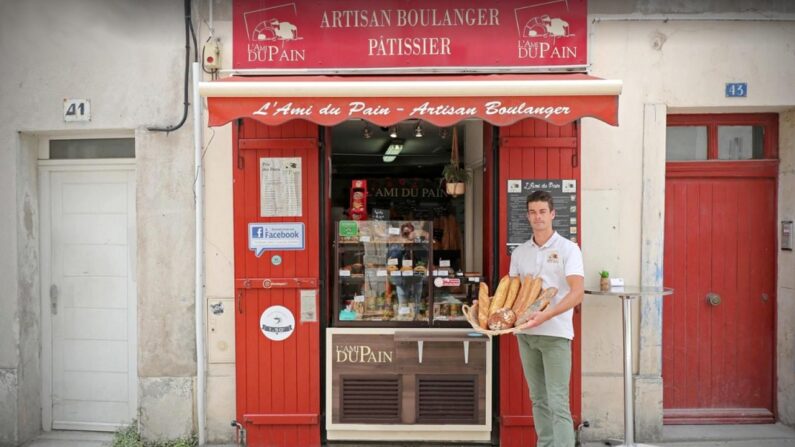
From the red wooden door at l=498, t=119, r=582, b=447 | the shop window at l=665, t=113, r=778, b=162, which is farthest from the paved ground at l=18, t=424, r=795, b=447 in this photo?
the shop window at l=665, t=113, r=778, b=162

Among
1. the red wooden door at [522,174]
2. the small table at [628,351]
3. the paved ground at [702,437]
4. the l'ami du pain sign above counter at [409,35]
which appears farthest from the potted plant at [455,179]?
the paved ground at [702,437]

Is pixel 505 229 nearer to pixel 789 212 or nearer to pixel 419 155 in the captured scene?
pixel 789 212

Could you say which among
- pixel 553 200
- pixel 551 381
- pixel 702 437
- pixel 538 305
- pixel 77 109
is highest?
pixel 77 109

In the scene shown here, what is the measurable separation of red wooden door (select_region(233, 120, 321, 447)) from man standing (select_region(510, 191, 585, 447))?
68.3 inches

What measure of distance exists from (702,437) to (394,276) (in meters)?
2.90

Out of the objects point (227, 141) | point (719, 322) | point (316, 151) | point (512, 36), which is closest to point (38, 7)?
point (227, 141)

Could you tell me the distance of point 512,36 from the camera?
4746 millimetres

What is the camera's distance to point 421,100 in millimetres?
4027

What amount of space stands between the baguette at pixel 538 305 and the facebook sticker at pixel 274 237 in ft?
6.16

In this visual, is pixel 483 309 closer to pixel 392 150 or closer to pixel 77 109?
pixel 77 109

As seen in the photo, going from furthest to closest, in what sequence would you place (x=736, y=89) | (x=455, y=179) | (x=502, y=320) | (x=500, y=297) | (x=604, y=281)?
1. (x=455, y=179)
2. (x=736, y=89)
3. (x=604, y=281)
4. (x=500, y=297)
5. (x=502, y=320)

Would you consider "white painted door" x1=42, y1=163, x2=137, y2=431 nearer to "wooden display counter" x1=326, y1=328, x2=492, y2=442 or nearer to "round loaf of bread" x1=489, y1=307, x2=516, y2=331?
"wooden display counter" x1=326, y1=328, x2=492, y2=442

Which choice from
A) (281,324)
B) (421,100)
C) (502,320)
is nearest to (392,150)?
(281,324)

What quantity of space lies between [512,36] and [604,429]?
10.9 feet
